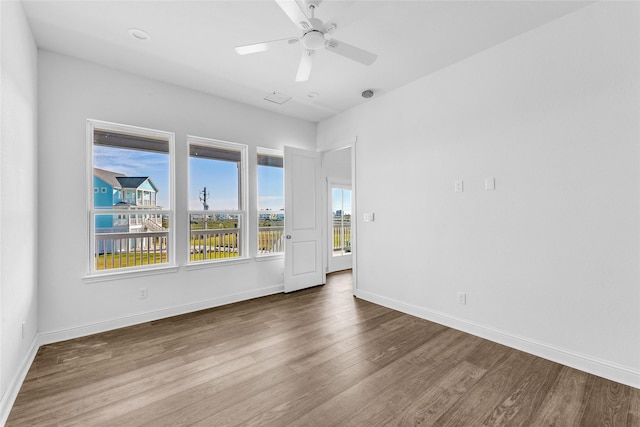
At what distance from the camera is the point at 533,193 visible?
2553mm

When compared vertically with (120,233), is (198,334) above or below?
below

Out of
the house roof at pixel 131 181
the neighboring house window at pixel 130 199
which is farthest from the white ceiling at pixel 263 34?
the house roof at pixel 131 181

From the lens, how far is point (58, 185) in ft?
9.34

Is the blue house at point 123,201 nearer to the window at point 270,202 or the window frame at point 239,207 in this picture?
the window frame at point 239,207

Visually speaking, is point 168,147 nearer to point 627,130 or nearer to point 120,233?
point 120,233

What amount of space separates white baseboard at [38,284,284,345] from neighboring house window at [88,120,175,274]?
0.55m

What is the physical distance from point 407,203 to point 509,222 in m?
1.14

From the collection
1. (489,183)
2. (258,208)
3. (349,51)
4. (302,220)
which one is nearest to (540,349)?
(489,183)

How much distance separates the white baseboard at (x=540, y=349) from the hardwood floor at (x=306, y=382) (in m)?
0.07

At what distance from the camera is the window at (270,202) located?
14.7 ft

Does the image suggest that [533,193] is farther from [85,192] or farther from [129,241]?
[85,192]

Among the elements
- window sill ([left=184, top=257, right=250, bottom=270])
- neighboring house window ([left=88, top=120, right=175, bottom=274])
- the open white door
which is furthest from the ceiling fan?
window sill ([left=184, top=257, right=250, bottom=270])

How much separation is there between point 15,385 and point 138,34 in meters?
2.92

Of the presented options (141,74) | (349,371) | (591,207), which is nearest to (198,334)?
(349,371)
